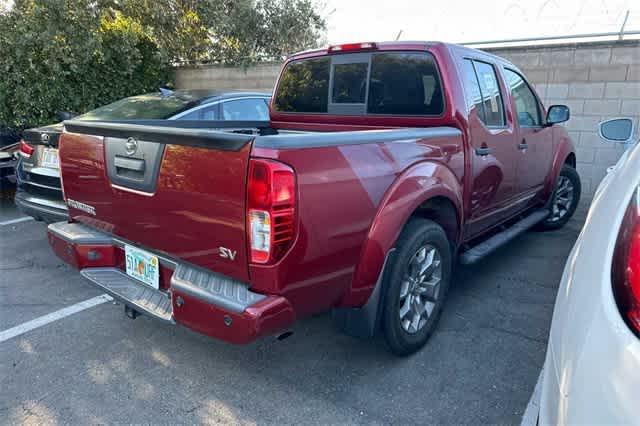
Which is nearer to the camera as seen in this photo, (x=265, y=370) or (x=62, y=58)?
(x=265, y=370)

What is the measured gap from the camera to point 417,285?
2854mm

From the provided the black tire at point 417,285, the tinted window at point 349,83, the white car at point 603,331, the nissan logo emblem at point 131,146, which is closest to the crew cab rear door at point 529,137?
the tinted window at point 349,83

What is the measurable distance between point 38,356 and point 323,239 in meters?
2.10

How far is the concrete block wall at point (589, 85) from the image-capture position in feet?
19.6

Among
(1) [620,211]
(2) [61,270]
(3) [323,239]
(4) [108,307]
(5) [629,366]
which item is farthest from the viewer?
(2) [61,270]

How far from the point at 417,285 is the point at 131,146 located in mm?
1865

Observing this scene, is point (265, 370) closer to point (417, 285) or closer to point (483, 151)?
point (417, 285)

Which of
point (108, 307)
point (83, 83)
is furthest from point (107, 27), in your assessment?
point (108, 307)

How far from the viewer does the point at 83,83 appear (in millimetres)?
9367

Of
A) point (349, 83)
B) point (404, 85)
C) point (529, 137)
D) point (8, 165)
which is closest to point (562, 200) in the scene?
point (529, 137)

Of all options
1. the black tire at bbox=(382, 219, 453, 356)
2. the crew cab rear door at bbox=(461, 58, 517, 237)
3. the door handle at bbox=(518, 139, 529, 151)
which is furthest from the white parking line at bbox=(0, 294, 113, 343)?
the door handle at bbox=(518, 139, 529, 151)

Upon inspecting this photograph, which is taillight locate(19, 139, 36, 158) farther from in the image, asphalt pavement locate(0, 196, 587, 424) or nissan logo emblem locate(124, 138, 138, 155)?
nissan logo emblem locate(124, 138, 138, 155)

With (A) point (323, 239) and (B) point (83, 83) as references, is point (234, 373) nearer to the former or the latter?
(A) point (323, 239)

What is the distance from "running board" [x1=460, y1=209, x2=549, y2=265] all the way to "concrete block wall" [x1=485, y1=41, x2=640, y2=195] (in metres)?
2.20
